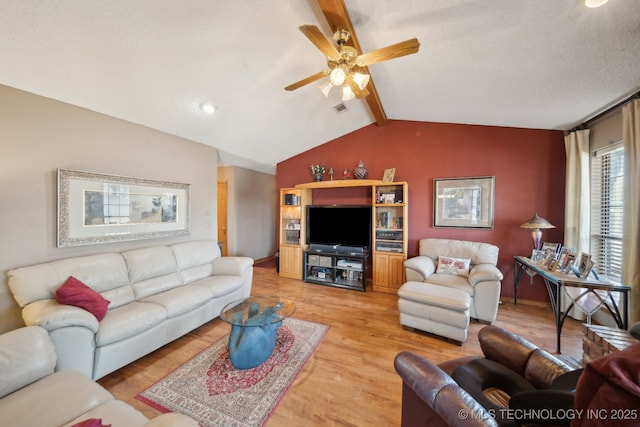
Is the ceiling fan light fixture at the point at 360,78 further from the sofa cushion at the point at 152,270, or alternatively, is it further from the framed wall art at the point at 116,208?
the sofa cushion at the point at 152,270

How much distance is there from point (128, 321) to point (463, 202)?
4.37 m

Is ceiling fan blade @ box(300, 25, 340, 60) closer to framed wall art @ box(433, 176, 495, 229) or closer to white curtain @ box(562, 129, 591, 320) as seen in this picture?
framed wall art @ box(433, 176, 495, 229)

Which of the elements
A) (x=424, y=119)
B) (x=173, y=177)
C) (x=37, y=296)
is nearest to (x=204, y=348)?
(x=37, y=296)

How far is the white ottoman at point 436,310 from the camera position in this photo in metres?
2.25

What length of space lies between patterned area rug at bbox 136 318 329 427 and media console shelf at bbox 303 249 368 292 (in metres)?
1.82

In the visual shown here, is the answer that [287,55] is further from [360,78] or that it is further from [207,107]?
Result: [207,107]

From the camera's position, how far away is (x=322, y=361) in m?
2.07

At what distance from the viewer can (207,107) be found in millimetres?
2770

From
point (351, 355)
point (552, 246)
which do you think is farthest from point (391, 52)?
point (552, 246)

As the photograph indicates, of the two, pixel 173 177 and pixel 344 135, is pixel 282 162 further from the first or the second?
pixel 173 177

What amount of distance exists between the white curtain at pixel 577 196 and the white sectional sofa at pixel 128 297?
13.9ft

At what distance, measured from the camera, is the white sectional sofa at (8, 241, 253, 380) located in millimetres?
1631

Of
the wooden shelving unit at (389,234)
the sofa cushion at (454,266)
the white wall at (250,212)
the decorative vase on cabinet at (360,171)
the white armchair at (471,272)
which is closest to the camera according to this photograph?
the white armchair at (471,272)

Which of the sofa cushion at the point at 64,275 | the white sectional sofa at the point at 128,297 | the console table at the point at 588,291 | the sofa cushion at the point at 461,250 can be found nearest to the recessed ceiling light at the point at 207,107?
the white sectional sofa at the point at 128,297
